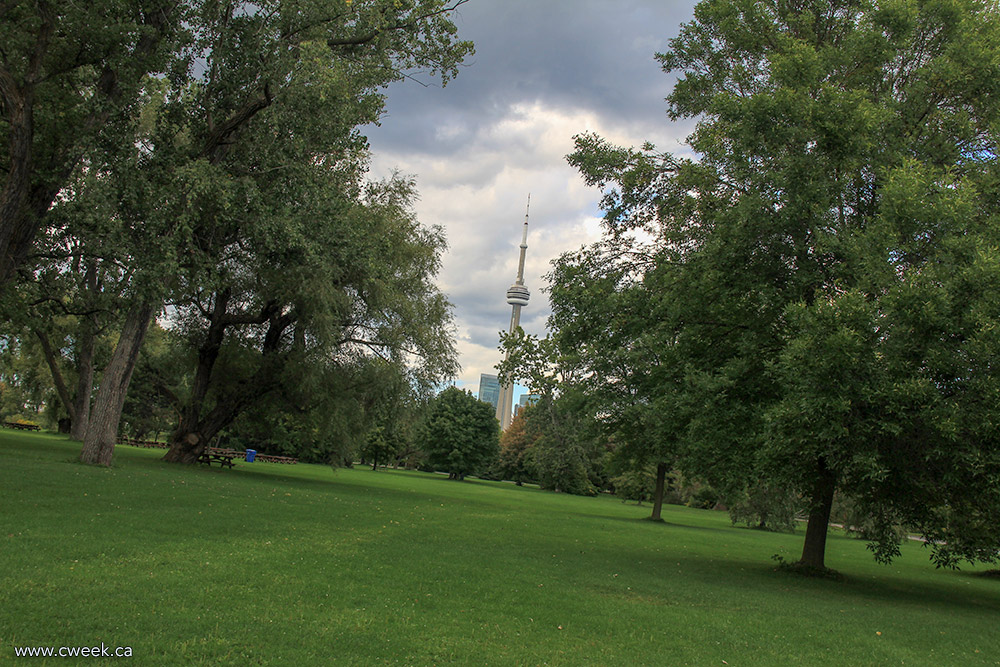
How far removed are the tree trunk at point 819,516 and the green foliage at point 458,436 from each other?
60.7m

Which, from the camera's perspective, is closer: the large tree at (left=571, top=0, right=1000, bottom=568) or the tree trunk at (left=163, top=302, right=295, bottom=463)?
the large tree at (left=571, top=0, right=1000, bottom=568)

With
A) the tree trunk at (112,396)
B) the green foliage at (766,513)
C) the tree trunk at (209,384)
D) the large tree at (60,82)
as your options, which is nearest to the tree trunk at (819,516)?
the large tree at (60,82)

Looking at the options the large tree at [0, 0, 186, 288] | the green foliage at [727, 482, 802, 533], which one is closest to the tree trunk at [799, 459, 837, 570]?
the large tree at [0, 0, 186, 288]

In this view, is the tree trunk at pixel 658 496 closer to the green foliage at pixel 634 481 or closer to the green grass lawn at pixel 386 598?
the green foliage at pixel 634 481

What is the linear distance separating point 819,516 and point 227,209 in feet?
60.3

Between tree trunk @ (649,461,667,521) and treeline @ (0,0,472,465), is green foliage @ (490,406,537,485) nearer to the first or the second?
tree trunk @ (649,461,667,521)

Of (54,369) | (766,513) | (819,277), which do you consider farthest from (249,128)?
(766,513)

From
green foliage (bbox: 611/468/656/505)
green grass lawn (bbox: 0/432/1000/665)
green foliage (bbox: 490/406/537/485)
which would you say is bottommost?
green foliage (bbox: 490/406/537/485)

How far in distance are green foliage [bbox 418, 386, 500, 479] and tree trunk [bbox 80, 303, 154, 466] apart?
54.3 meters

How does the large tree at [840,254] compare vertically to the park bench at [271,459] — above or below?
above

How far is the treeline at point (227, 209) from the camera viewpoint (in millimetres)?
17203

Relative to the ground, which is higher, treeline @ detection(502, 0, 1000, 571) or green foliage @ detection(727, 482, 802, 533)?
treeline @ detection(502, 0, 1000, 571)

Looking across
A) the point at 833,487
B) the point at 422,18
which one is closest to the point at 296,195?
the point at 422,18

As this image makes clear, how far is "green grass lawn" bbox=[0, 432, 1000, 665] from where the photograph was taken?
6.11 metres
